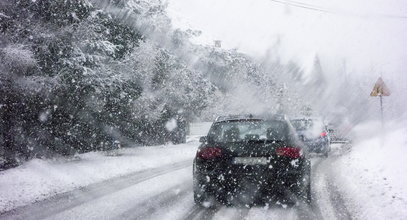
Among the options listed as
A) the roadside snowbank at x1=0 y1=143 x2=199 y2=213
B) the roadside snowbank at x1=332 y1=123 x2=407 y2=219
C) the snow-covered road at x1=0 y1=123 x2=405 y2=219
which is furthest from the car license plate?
the roadside snowbank at x1=0 y1=143 x2=199 y2=213

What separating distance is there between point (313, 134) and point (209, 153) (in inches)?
422

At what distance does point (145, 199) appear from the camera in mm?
8344

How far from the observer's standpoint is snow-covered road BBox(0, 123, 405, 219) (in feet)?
21.9

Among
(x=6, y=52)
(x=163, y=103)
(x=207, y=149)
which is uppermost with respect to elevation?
(x=6, y=52)

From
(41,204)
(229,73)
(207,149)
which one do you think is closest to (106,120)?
(41,204)

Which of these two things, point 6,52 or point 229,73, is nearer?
point 6,52

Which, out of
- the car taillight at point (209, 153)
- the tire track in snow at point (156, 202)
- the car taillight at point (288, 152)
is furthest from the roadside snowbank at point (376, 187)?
the tire track in snow at point (156, 202)

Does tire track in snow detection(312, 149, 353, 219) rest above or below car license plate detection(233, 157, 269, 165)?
below

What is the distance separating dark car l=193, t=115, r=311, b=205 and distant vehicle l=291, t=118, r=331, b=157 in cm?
989

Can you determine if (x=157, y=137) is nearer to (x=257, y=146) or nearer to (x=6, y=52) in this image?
(x=6, y=52)

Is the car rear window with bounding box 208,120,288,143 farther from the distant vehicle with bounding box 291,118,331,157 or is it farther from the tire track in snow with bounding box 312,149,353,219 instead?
the distant vehicle with bounding box 291,118,331,157

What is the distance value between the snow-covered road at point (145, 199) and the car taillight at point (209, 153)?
879mm

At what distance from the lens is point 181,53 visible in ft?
98.8

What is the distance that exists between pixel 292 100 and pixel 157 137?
3093 inches
